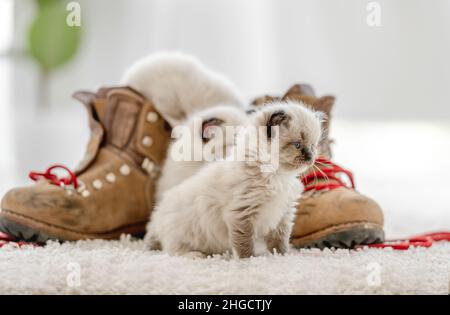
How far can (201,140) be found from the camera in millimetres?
1719

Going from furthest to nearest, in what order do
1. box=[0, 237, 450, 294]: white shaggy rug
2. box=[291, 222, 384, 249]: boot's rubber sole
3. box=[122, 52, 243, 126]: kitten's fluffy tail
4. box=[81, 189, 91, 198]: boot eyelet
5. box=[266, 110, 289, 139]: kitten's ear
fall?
box=[122, 52, 243, 126]: kitten's fluffy tail, box=[81, 189, 91, 198]: boot eyelet, box=[291, 222, 384, 249]: boot's rubber sole, box=[266, 110, 289, 139]: kitten's ear, box=[0, 237, 450, 294]: white shaggy rug

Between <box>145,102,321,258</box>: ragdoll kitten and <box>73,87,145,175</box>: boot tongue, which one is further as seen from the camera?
<box>73,87,145,175</box>: boot tongue

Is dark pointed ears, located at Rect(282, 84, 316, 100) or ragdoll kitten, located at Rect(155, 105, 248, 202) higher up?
dark pointed ears, located at Rect(282, 84, 316, 100)

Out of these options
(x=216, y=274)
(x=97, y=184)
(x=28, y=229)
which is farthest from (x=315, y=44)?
(x=216, y=274)

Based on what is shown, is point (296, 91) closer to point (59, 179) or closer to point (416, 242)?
point (416, 242)

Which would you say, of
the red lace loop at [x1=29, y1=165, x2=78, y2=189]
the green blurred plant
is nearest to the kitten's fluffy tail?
the red lace loop at [x1=29, y1=165, x2=78, y2=189]

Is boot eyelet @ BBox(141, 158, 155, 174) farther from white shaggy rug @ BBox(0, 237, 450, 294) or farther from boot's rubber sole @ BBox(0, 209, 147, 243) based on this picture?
white shaggy rug @ BBox(0, 237, 450, 294)

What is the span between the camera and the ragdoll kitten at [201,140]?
1.69 m

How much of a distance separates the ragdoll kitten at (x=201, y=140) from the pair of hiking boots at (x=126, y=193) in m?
0.07

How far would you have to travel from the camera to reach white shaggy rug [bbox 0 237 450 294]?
112 centimetres

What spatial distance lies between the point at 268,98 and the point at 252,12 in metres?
1.80

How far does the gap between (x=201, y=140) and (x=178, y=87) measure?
0.29 metres

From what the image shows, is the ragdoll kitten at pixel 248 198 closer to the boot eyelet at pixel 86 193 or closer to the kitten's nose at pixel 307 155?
the kitten's nose at pixel 307 155
